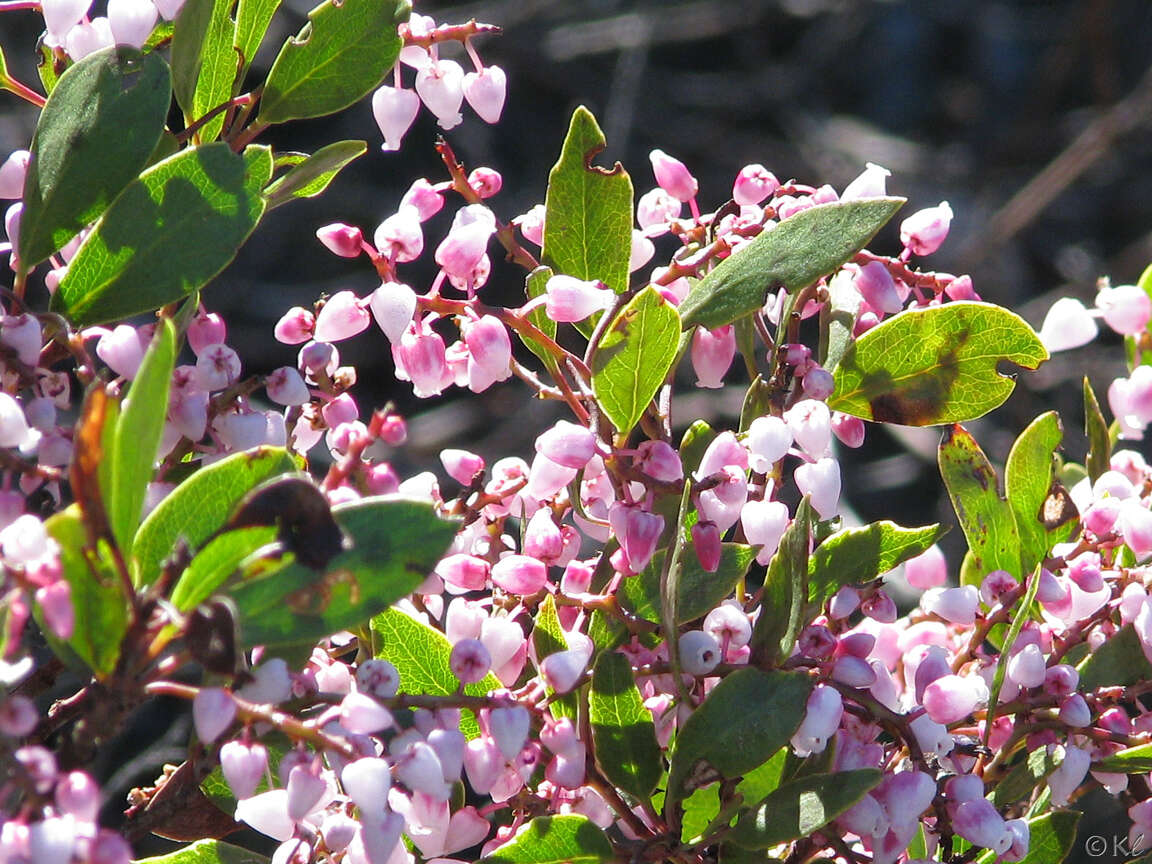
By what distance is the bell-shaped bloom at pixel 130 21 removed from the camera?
2.12ft

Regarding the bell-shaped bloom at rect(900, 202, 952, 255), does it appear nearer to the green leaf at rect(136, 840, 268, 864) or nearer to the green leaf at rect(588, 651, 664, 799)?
the green leaf at rect(588, 651, 664, 799)

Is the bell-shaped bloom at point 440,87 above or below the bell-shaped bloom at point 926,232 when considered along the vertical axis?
above

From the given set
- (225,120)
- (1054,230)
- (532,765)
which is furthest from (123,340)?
(1054,230)

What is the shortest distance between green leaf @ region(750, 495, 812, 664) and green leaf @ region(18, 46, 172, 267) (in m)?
0.33

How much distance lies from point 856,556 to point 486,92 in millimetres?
325

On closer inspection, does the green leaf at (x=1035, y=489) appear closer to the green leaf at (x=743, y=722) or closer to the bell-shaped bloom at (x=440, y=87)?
the green leaf at (x=743, y=722)

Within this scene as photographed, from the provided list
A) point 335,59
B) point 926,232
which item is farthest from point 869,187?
point 335,59

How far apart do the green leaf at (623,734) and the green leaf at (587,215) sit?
0.20 m

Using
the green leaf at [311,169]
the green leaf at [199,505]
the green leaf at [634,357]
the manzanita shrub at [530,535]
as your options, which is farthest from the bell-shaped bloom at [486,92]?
the green leaf at [199,505]

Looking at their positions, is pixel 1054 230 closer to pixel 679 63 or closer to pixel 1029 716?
pixel 679 63

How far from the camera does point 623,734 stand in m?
0.64

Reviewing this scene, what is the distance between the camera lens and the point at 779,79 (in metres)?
3.25

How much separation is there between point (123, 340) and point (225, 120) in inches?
6.1

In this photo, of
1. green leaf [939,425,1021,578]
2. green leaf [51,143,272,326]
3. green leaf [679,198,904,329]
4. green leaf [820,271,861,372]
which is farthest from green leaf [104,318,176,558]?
green leaf [939,425,1021,578]
